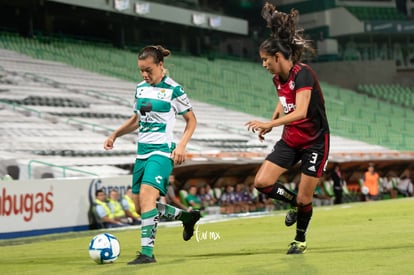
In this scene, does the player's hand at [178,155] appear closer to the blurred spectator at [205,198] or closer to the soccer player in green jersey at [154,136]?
the soccer player in green jersey at [154,136]

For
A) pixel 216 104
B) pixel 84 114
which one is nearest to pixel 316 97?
pixel 84 114

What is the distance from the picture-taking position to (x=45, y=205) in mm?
16484

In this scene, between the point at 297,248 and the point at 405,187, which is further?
the point at 405,187

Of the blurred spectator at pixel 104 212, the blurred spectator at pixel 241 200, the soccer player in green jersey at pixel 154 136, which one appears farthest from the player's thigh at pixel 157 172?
the blurred spectator at pixel 241 200

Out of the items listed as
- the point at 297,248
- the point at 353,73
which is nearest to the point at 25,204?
the point at 297,248

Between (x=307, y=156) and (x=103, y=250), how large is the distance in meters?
2.38

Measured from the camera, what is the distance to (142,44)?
1962 inches

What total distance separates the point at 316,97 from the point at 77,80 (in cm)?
2651

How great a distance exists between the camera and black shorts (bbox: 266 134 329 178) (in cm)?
850

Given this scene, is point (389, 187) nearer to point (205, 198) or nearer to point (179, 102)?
point (205, 198)

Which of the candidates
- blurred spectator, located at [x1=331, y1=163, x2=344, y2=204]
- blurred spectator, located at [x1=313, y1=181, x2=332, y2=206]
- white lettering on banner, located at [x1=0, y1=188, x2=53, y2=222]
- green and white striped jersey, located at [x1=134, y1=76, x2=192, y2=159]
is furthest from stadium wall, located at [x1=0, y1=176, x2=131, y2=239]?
blurred spectator, located at [x1=331, y1=163, x2=344, y2=204]

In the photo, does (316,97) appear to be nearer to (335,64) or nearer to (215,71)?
(215,71)

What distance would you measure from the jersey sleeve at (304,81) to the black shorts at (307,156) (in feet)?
2.11

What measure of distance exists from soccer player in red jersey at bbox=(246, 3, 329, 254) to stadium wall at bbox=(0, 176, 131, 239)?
8.30 m
